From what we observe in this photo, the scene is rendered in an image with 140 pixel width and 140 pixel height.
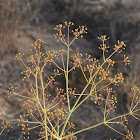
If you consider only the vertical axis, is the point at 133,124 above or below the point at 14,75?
below

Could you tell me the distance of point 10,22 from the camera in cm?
95

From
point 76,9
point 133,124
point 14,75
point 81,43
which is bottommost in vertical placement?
point 133,124

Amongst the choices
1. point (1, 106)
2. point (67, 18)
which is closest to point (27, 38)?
point (67, 18)

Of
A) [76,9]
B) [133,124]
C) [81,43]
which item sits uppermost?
[76,9]

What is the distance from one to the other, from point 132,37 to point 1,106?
0.57m

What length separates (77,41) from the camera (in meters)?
0.94

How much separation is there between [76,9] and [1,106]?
0.48m

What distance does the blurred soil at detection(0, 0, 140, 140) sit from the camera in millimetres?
920

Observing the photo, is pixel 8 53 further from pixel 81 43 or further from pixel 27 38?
pixel 81 43

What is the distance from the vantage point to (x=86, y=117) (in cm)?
94

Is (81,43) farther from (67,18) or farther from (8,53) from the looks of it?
(8,53)

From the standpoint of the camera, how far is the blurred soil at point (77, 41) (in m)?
0.92

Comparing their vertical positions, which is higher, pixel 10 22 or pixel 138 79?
pixel 10 22

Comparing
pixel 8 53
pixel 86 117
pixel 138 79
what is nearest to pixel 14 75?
pixel 8 53
